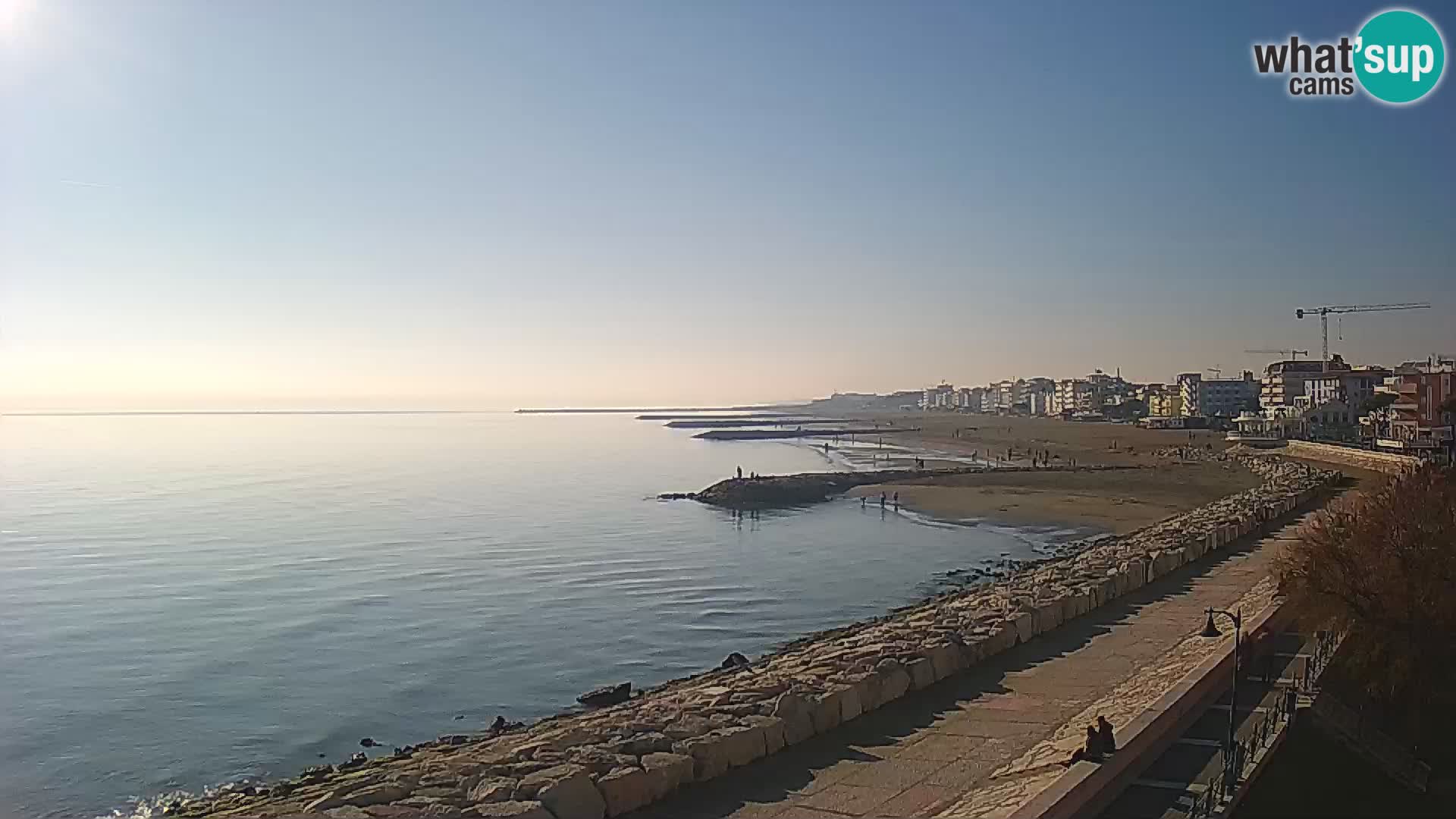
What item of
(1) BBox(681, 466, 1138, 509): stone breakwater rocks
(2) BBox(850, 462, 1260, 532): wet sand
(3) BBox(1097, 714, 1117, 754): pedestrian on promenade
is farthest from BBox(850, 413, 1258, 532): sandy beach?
(3) BBox(1097, 714, 1117, 754): pedestrian on promenade

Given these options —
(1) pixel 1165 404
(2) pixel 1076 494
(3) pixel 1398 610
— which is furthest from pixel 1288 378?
(3) pixel 1398 610

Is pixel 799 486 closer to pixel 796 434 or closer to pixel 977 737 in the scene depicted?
pixel 977 737

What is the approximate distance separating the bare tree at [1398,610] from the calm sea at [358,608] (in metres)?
9.77

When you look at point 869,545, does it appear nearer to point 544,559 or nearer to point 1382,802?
point 544,559

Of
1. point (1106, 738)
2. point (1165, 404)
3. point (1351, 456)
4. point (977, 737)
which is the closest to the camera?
point (1106, 738)

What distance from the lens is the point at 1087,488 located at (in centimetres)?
4866

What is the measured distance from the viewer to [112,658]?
19.9m

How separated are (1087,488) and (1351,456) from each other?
12908mm

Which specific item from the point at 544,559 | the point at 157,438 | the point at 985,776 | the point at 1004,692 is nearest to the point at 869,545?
the point at 544,559

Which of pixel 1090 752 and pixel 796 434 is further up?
pixel 1090 752

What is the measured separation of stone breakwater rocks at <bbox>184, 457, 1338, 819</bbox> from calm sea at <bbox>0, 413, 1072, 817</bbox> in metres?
1.93

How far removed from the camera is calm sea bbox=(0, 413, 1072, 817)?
50.8 feet

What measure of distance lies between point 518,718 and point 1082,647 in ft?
28.4

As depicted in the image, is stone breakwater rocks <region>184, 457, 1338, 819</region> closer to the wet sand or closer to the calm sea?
the calm sea
